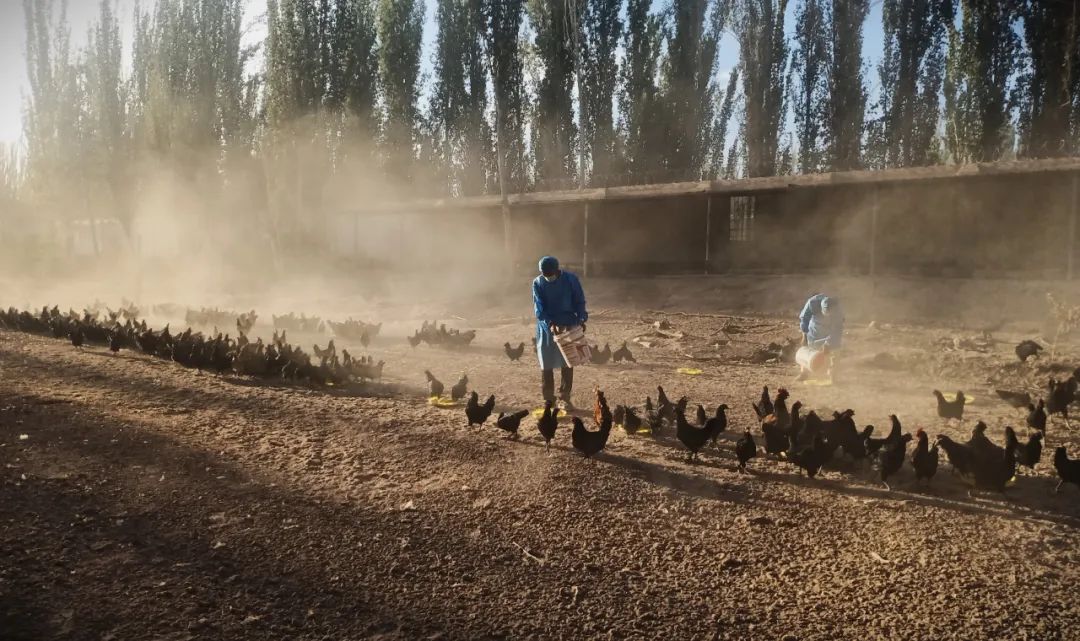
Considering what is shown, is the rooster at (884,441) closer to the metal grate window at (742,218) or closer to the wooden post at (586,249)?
Result: the metal grate window at (742,218)

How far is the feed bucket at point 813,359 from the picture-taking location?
9055 mm

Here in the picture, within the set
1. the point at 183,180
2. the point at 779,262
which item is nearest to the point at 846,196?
the point at 779,262

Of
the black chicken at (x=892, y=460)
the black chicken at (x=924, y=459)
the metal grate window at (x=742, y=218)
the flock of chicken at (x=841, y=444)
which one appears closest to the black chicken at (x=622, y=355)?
the flock of chicken at (x=841, y=444)

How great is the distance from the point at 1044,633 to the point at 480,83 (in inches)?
1278

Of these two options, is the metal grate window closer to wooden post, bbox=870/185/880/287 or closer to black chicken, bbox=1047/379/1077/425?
wooden post, bbox=870/185/880/287

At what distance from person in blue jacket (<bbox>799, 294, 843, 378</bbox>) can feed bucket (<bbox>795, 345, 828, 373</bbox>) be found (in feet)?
0.24

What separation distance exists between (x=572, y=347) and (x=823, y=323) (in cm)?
376

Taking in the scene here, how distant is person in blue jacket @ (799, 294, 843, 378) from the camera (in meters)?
8.74

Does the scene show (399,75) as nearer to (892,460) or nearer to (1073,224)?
(1073,224)

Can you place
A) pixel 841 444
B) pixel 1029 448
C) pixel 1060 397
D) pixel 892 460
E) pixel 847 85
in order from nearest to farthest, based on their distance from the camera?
pixel 892 460, pixel 1029 448, pixel 841 444, pixel 1060 397, pixel 847 85

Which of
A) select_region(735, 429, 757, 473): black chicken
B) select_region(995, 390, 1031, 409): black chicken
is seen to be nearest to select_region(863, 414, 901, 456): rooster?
select_region(735, 429, 757, 473): black chicken

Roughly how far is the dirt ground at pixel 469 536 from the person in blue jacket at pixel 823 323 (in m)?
1.59

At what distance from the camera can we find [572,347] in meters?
7.50

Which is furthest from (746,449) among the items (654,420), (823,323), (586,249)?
(586,249)
